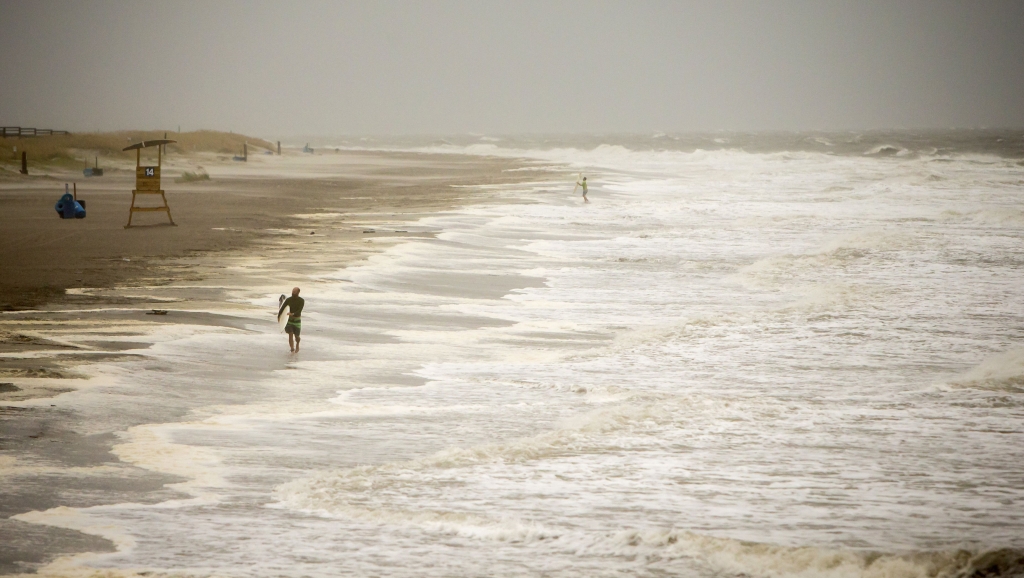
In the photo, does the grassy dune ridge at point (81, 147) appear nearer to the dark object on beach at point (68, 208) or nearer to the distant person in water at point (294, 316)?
the dark object on beach at point (68, 208)

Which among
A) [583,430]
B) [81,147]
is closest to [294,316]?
[583,430]

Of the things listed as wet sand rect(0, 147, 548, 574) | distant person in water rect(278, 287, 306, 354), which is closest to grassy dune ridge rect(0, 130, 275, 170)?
wet sand rect(0, 147, 548, 574)

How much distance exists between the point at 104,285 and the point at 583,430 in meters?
9.58

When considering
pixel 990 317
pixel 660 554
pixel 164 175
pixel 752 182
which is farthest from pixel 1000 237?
pixel 164 175

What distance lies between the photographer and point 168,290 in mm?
15047

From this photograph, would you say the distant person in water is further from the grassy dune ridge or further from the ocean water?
the grassy dune ridge

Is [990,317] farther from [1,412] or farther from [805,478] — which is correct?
[1,412]

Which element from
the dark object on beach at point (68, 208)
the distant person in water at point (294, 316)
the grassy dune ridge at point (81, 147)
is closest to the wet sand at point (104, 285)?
the dark object on beach at point (68, 208)

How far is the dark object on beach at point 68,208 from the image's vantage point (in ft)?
84.2

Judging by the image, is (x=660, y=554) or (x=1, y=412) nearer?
(x=660, y=554)

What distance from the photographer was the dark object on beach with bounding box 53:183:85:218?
2566 centimetres

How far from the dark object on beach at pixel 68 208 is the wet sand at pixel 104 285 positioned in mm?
282

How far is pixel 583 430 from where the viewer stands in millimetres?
8656

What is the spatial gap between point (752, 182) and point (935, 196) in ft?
44.1
